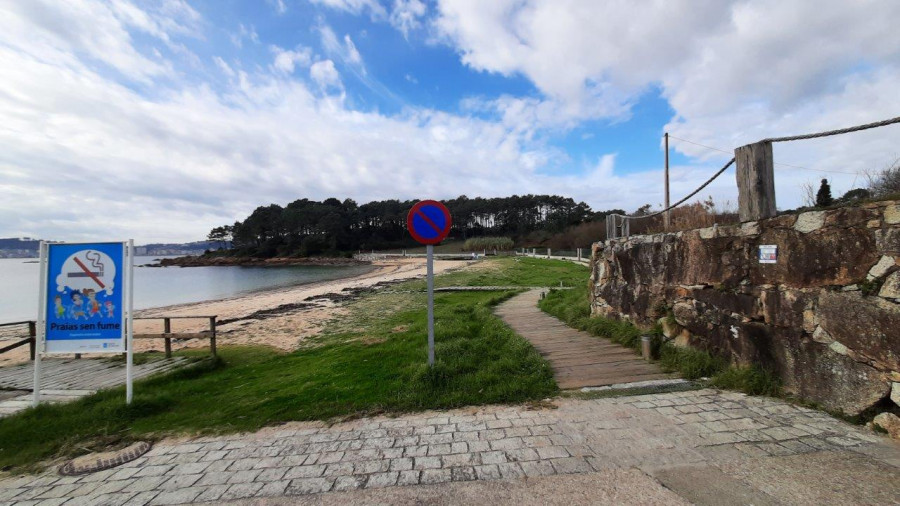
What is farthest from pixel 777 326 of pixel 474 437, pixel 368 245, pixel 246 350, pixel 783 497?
pixel 368 245

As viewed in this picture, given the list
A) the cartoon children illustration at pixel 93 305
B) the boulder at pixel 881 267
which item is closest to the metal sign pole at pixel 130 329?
the cartoon children illustration at pixel 93 305

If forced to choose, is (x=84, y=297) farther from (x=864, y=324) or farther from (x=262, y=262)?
(x=262, y=262)

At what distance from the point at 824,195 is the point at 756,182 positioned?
0.61 m

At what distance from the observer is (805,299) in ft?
10.9

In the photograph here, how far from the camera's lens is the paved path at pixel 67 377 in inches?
195

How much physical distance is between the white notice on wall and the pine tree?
675mm

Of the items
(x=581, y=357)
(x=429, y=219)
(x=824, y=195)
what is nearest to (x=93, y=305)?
(x=429, y=219)

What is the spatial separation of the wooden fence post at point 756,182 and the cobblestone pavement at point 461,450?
1.96 meters

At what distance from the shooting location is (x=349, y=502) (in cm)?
236

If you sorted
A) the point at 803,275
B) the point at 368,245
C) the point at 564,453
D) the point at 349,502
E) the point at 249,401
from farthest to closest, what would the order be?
the point at 368,245, the point at 249,401, the point at 803,275, the point at 564,453, the point at 349,502

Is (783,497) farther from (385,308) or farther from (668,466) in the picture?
(385,308)

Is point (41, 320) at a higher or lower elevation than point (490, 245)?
lower

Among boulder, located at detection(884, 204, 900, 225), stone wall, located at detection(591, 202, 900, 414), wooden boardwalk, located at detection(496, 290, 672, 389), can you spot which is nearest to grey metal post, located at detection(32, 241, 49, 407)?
wooden boardwalk, located at detection(496, 290, 672, 389)

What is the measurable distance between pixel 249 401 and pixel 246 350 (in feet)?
13.1
